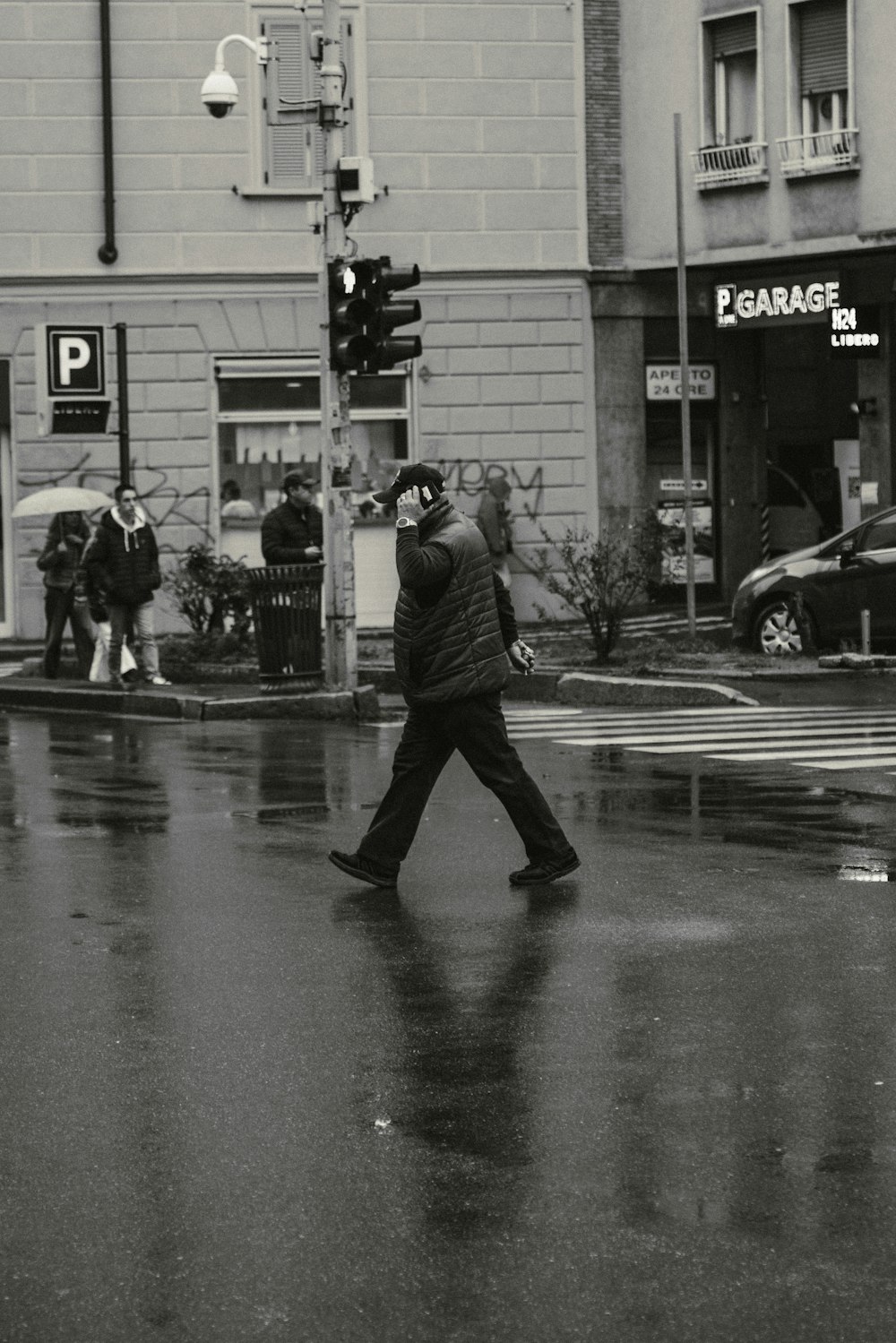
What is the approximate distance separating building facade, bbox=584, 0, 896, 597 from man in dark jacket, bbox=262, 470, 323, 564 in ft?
25.4

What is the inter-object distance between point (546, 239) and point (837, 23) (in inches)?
164

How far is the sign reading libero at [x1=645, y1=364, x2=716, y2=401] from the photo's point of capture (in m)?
27.2

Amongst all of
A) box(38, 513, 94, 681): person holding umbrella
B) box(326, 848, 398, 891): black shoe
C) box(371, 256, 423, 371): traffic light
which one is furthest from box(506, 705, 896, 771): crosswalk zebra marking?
box(38, 513, 94, 681): person holding umbrella

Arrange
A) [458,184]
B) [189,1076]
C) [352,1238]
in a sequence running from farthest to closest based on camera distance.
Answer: [458,184] → [189,1076] → [352,1238]

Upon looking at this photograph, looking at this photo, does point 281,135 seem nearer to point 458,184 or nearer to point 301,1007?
point 458,184

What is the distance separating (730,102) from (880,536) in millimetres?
7717

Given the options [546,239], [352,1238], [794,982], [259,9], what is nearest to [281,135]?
[259,9]

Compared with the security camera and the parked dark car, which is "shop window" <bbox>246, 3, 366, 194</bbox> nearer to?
the security camera

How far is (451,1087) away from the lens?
19.7 feet

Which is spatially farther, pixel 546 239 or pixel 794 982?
pixel 546 239

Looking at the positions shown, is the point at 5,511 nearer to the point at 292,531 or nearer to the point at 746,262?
the point at 292,531

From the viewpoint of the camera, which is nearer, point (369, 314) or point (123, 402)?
point (369, 314)

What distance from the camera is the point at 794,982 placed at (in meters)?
7.18

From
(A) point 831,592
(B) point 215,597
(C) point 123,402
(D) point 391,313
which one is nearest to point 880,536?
(A) point 831,592
